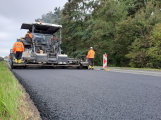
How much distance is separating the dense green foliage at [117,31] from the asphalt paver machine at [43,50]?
699 cm

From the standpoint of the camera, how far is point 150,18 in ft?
52.7

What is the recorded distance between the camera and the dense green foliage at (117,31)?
15078mm

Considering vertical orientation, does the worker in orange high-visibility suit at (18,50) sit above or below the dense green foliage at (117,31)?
below

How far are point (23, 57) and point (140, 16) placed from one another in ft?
42.3

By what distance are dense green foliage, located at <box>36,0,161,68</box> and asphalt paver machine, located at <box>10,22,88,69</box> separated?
22.9 ft

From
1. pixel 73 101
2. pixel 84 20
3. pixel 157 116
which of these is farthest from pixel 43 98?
pixel 84 20

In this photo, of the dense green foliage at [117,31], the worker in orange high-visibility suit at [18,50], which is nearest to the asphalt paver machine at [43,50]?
the worker in orange high-visibility suit at [18,50]

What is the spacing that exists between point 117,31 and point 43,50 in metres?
10.2

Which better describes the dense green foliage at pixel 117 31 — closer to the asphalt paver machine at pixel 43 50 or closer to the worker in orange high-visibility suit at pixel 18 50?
the asphalt paver machine at pixel 43 50

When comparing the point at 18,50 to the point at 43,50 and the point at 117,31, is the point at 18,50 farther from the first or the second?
the point at 117,31

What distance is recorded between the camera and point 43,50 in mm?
10367

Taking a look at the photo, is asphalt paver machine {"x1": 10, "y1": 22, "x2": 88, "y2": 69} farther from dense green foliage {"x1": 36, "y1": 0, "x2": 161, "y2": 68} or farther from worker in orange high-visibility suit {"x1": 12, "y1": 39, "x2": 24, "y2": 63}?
dense green foliage {"x1": 36, "y1": 0, "x2": 161, "y2": 68}

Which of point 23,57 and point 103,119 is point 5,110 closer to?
point 103,119

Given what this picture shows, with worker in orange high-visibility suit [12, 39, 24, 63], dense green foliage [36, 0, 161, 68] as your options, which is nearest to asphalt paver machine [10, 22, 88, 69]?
worker in orange high-visibility suit [12, 39, 24, 63]
